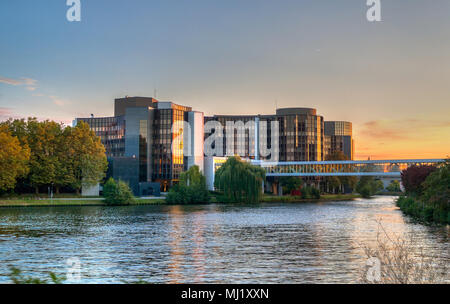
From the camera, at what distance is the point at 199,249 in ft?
127

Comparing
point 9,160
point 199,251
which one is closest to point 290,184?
point 9,160

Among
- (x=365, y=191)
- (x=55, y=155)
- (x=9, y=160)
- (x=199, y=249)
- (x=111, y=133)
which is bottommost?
(x=365, y=191)

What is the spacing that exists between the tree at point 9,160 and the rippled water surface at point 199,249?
39.2 metres

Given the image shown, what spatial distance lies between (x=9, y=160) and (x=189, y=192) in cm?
3788

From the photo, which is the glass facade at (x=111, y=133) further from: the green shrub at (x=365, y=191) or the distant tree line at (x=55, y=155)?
the green shrub at (x=365, y=191)

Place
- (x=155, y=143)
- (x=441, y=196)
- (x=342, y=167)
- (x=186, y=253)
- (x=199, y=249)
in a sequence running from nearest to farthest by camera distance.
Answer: (x=186, y=253)
(x=199, y=249)
(x=441, y=196)
(x=155, y=143)
(x=342, y=167)

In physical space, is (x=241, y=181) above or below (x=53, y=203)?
above

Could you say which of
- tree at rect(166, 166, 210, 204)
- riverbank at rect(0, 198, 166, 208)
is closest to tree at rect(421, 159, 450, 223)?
tree at rect(166, 166, 210, 204)

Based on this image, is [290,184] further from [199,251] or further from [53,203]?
[199,251]

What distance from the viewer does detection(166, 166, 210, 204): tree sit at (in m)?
113

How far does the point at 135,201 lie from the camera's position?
109m

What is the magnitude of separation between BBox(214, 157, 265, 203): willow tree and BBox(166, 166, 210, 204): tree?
4416 millimetres

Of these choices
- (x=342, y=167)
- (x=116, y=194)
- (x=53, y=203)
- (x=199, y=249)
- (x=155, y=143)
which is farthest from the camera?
(x=342, y=167)

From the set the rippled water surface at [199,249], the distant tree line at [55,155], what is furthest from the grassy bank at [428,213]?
the distant tree line at [55,155]
